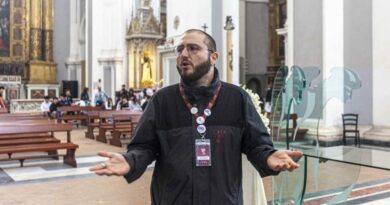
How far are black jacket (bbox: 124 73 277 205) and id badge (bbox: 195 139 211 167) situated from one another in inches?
0.8

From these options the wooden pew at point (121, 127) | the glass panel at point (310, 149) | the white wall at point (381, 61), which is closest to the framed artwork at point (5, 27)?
the wooden pew at point (121, 127)

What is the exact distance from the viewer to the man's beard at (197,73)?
7.05 ft

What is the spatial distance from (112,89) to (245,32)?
7456 millimetres

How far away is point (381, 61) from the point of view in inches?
405

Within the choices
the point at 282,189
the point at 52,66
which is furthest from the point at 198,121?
the point at 52,66

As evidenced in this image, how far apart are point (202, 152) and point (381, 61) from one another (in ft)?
30.3

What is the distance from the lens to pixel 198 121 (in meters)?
2.13

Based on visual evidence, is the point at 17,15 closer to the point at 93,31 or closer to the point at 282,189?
the point at 93,31

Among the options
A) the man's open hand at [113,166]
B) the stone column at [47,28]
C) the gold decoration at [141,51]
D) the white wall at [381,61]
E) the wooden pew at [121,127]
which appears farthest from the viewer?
the stone column at [47,28]

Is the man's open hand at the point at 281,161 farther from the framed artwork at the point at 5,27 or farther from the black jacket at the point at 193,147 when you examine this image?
the framed artwork at the point at 5,27

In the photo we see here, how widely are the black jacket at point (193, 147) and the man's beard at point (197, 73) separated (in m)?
0.08

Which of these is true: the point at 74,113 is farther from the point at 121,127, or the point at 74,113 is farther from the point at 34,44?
the point at 34,44

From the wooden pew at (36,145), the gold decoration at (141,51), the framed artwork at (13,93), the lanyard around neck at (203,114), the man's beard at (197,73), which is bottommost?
the wooden pew at (36,145)

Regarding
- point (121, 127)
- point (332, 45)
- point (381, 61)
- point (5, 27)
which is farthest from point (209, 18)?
point (5, 27)
